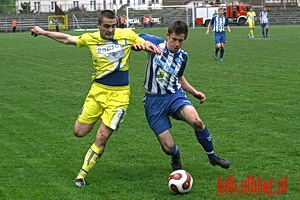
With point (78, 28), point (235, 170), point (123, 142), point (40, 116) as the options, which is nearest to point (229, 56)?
point (40, 116)

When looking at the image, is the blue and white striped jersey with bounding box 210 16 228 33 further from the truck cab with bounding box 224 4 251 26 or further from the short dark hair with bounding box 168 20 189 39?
the truck cab with bounding box 224 4 251 26

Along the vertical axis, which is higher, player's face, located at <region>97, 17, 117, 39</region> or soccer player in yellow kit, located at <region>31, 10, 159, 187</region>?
player's face, located at <region>97, 17, 117, 39</region>

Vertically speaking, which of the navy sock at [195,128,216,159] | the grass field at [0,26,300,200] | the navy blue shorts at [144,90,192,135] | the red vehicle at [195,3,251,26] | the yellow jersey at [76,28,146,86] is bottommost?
the grass field at [0,26,300,200]

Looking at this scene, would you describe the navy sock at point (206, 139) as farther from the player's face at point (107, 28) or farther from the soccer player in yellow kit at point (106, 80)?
the player's face at point (107, 28)

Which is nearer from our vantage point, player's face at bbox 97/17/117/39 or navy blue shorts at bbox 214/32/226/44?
player's face at bbox 97/17/117/39

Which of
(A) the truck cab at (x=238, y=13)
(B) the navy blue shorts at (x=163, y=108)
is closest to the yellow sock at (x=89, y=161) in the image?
(B) the navy blue shorts at (x=163, y=108)

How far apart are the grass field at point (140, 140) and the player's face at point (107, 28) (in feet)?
5.72

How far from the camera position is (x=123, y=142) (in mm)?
11555

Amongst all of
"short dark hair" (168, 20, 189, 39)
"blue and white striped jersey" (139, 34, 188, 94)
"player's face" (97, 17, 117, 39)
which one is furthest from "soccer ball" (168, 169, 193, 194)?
"player's face" (97, 17, 117, 39)

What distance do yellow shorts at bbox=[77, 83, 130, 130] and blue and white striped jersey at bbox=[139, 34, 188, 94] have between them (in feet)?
1.14

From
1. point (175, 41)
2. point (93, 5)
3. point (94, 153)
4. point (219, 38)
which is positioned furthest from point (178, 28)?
point (93, 5)

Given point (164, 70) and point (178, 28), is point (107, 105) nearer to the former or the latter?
point (164, 70)

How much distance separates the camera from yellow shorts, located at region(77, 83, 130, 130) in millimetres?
8898

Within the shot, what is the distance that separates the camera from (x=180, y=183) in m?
8.10
